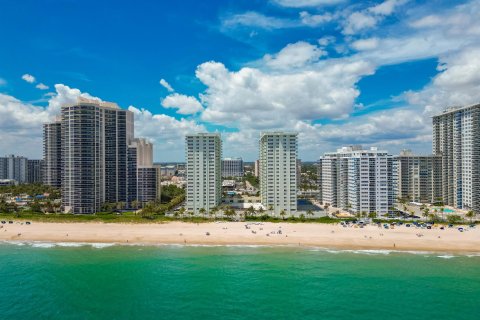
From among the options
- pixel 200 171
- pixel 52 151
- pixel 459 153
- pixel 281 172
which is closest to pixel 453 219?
pixel 459 153

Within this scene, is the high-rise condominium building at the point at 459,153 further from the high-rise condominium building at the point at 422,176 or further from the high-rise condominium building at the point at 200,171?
the high-rise condominium building at the point at 200,171

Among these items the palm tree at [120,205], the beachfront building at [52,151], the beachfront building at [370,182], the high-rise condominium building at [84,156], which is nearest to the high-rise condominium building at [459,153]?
the beachfront building at [370,182]

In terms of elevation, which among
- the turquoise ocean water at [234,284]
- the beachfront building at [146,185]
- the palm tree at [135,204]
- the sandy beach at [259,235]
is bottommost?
the turquoise ocean water at [234,284]

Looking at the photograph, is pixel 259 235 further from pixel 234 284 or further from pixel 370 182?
pixel 370 182

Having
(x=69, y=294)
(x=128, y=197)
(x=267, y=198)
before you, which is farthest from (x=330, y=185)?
(x=69, y=294)

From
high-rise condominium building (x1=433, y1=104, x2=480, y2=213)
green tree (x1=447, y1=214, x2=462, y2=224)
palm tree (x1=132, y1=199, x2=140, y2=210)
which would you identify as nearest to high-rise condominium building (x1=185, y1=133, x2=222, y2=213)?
palm tree (x1=132, y1=199, x2=140, y2=210)

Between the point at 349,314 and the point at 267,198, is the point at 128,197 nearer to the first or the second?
the point at 267,198

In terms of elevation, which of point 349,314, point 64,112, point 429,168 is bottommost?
point 349,314
